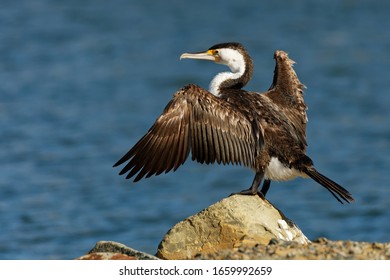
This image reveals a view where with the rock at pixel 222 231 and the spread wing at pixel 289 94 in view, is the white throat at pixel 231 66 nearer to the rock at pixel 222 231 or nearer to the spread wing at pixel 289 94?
the spread wing at pixel 289 94

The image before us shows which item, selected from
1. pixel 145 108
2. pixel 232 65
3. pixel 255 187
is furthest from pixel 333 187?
pixel 145 108

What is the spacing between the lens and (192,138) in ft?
33.0

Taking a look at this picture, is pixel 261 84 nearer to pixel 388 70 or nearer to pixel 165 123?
pixel 388 70

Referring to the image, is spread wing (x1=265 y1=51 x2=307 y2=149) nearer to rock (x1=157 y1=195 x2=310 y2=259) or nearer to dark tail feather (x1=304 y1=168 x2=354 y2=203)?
dark tail feather (x1=304 y1=168 x2=354 y2=203)

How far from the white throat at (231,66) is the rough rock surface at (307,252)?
109 inches

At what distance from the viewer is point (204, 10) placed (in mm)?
28172

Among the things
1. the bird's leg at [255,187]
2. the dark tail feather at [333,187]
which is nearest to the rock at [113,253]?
the bird's leg at [255,187]

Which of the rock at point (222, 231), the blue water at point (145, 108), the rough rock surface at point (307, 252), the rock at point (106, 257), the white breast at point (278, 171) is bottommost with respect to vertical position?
the rough rock surface at point (307, 252)

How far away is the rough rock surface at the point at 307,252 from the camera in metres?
7.99

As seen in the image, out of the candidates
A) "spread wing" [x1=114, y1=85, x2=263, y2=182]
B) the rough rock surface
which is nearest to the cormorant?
"spread wing" [x1=114, y1=85, x2=263, y2=182]

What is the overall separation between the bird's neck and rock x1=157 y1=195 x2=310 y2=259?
174 centimetres

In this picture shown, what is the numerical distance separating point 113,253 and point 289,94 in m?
3.54

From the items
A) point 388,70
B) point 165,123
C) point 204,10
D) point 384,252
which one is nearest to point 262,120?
point 165,123

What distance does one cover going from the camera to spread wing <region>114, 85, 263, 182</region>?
9.97 meters
